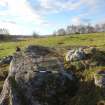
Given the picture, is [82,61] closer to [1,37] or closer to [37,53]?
[37,53]

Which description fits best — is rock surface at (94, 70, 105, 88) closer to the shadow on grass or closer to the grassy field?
the shadow on grass

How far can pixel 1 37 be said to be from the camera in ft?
433

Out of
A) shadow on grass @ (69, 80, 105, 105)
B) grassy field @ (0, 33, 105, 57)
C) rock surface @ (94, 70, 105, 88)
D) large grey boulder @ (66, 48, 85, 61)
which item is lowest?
grassy field @ (0, 33, 105, 57)

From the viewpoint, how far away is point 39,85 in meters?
14.4

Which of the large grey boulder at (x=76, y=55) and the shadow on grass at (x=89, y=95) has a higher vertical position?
the large grey boulder at (x=76, y=55)

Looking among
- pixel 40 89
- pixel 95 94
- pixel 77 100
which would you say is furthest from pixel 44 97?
pixel 95 94

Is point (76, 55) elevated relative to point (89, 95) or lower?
elevated

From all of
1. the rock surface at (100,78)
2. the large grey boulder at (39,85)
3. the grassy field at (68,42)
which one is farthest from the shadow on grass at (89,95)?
the grassy field at (68,42)

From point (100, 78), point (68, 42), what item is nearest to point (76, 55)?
point (100, 78)

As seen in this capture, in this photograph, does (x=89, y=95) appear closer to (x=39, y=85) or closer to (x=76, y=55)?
(x=39, y=85)

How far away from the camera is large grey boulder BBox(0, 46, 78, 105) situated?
14227 millimetres

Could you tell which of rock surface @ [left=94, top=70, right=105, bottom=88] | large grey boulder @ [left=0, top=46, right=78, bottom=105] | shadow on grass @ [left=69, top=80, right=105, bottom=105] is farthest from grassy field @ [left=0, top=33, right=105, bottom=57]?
shadow on grass @ [left=69, top=80, right=105, bottom=105]

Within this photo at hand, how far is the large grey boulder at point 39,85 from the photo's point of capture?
14227mm

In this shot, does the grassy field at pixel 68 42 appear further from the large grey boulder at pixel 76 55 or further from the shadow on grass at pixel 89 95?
the shadow on grass at pixel 89 95
